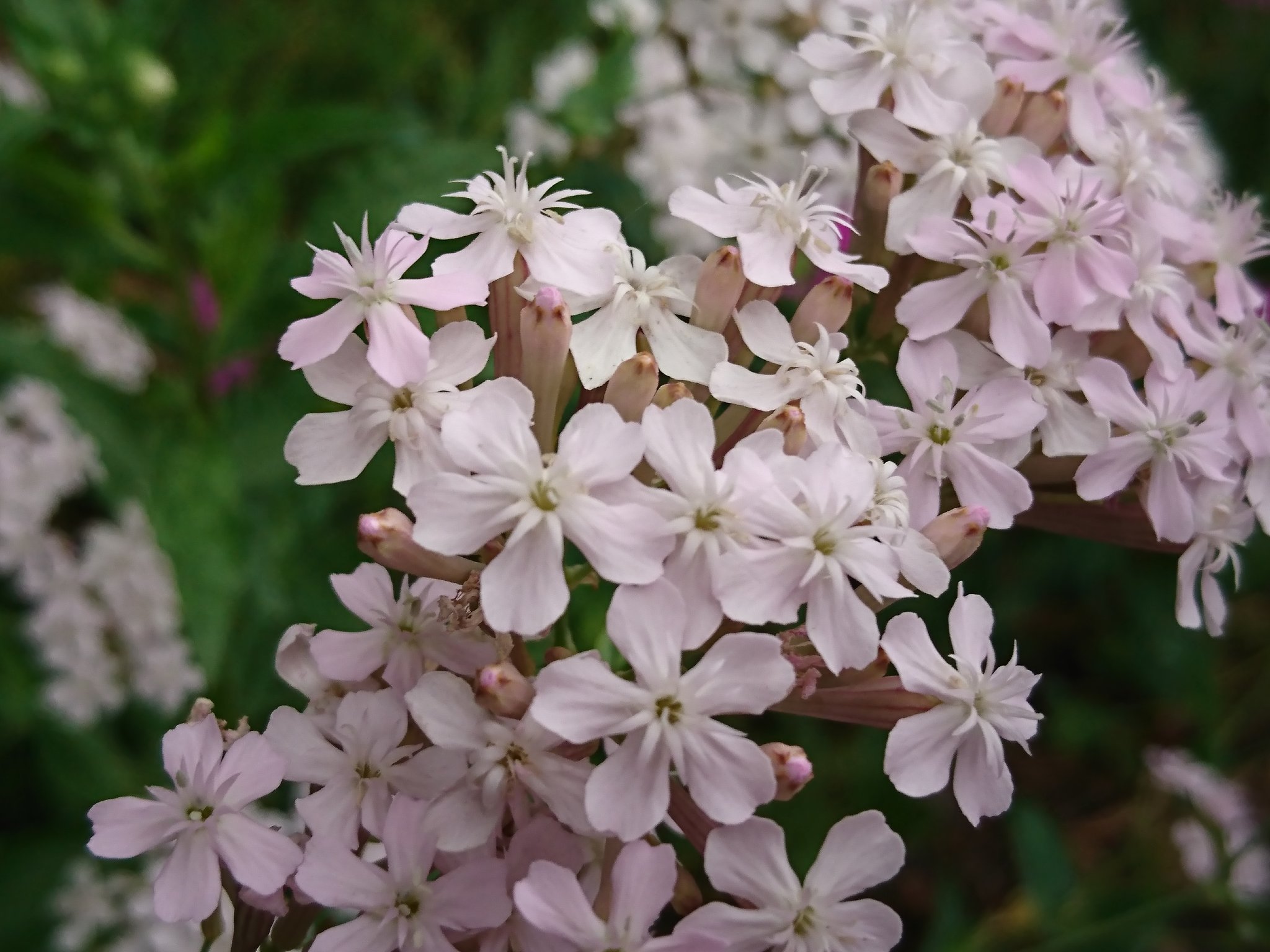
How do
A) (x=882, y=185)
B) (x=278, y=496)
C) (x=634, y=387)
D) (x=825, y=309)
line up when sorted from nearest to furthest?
1. (x=634, y=387)
2. (x=825, y=309)
3. (x=882, y=185)
4. (x=278, y=496)

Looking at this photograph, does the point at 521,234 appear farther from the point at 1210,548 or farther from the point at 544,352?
the point at 1210,548

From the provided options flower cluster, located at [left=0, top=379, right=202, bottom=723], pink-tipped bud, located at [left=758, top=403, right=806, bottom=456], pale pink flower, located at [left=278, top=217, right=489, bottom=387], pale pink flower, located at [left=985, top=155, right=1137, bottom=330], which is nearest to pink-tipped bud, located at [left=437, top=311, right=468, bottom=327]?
A: pale pink flower, located at [left=278, top=217, right=489, bottom=387]

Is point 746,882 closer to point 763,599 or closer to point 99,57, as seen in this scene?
point 763,599

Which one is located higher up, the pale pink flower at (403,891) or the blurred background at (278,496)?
the pale pink flower at (403,891)

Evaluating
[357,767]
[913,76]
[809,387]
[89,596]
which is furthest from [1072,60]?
[89,596]

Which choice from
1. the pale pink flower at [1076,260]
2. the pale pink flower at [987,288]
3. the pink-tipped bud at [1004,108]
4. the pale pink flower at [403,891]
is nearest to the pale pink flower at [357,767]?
the pale pink flower at [403,891]

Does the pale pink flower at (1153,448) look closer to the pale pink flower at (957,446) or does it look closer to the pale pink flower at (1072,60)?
the pale pink flower at (957,446)

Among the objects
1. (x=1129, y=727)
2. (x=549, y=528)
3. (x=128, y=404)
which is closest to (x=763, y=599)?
(x=549, y=528)
